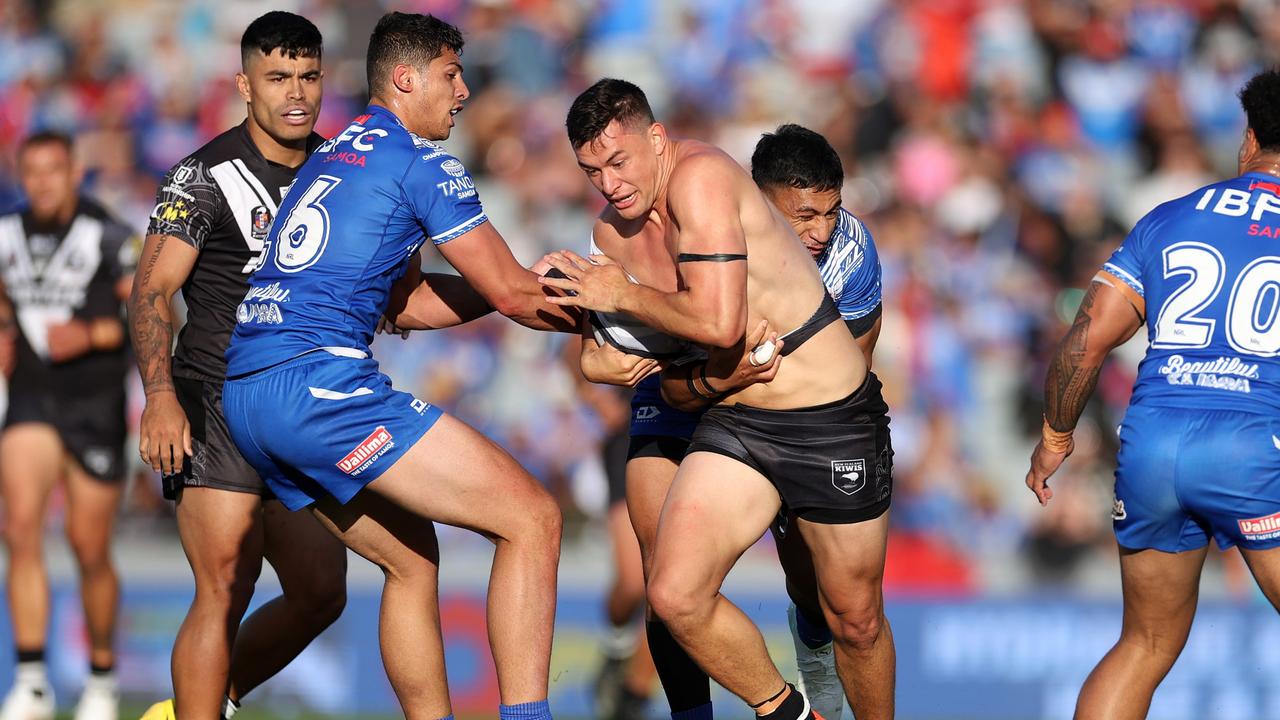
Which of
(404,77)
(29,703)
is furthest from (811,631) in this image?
(29,703)

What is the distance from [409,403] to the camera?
5656mm

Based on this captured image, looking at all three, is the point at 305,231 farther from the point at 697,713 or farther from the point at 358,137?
the point at 697,713

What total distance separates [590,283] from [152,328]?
6.63ft

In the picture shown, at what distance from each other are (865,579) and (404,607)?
1.93m

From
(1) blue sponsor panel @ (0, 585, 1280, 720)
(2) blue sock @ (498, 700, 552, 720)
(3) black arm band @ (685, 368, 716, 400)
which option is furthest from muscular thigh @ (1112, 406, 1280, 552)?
(1) blue sponsor panel @ (0, 585, 1280, 720)

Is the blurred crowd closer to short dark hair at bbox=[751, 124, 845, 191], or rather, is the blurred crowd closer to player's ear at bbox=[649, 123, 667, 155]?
A: short dark hair at bbox=[751, 124, 845, 191]

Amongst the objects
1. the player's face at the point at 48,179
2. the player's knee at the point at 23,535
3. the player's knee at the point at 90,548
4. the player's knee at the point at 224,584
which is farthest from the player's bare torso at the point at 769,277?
the player's face at the point at 48,179

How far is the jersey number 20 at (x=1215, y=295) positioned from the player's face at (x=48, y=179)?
710 centimetres

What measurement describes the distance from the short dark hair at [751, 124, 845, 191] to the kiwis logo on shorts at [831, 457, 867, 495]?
1.35m

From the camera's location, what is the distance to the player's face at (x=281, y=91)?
21.6 feet

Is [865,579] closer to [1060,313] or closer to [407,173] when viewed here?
[407,173]

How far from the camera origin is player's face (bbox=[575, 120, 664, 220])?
577 centimetres

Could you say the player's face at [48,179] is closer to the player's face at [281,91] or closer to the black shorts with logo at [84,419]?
the black shorts with logo at [84,419]

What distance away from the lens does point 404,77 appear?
19.8ft
